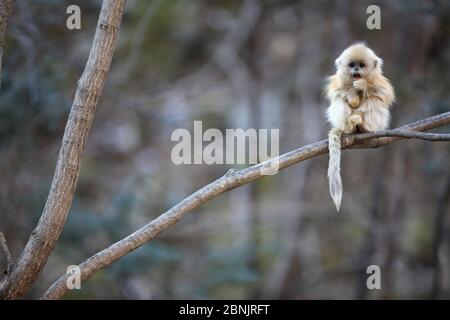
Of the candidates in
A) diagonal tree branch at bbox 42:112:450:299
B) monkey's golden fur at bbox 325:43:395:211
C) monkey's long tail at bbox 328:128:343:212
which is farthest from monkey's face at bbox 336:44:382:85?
diagonal tree branch at bbox 42:112:450:299

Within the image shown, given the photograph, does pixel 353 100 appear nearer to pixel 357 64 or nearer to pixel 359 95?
pixel 359 95

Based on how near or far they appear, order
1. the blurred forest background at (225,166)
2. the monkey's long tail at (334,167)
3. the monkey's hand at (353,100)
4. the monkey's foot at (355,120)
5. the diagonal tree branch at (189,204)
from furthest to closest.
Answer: the blurred forest background at (225,166)
the monkey's hand at (353,100)
the monkey's foot at (355,120)
the monkey's long tail at (334,167)
the diagonal tree branch at (189,204)

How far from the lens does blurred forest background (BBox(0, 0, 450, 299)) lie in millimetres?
7355

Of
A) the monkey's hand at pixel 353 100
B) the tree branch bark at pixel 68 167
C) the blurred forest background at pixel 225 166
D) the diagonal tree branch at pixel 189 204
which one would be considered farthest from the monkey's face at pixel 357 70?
the blurred forest background at pixel 225 166

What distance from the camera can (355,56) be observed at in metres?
4.07

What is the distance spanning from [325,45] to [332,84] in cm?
701

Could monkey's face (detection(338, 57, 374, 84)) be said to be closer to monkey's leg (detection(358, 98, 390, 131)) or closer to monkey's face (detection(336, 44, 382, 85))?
monkey's face (detection(336, 44, 382, 85))

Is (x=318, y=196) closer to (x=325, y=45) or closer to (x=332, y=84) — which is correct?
(x=325, y=45)

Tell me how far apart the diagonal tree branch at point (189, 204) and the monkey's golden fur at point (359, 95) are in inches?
23.6

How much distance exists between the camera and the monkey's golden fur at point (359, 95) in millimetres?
4016

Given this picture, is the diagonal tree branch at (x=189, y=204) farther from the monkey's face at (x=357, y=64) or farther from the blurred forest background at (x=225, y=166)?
the blurred forest background at (x=225, y=166)

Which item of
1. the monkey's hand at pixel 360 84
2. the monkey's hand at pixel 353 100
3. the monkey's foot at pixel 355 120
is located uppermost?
the monkey's hand at pixel 360 84

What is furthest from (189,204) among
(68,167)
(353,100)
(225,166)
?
(225,166)

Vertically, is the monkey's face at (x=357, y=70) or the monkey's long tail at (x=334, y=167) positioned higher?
the monkey's face at (x=357, y=70)
